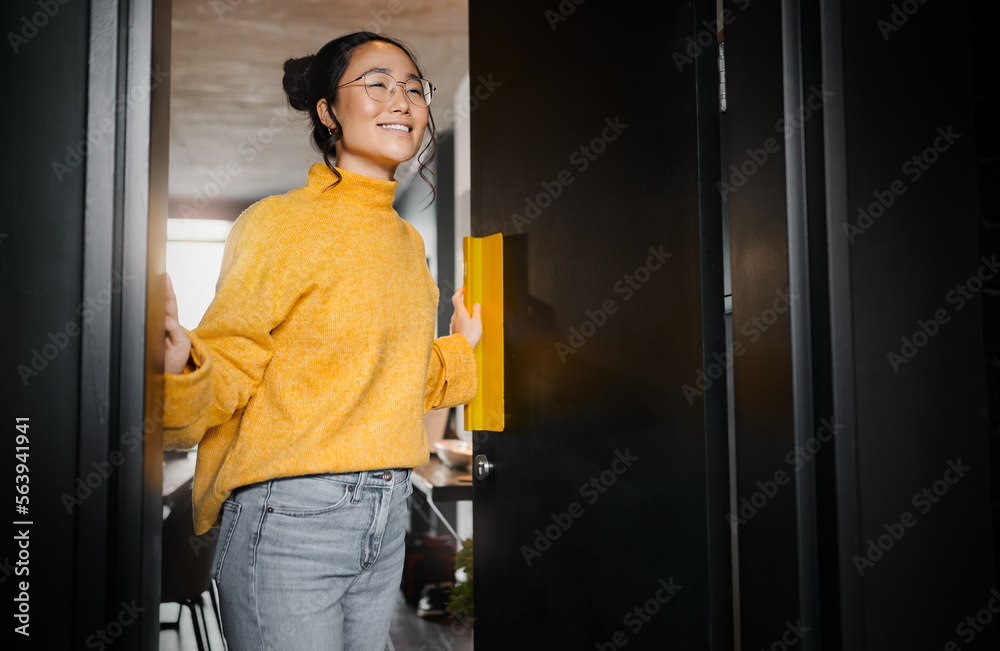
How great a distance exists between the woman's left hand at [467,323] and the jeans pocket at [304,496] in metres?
0.52

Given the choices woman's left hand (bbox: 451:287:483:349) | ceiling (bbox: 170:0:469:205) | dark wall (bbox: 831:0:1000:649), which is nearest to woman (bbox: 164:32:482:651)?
woman's left hand (bbox: 451:287:483:349)

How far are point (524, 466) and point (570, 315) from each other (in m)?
0.37

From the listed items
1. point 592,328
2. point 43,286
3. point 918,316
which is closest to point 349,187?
point 592,328

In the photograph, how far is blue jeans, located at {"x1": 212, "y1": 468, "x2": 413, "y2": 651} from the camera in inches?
47.9

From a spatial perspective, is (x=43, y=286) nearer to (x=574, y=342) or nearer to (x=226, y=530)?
(x=226, y=530)

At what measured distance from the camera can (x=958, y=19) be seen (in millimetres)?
1094

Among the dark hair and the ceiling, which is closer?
the dark hair

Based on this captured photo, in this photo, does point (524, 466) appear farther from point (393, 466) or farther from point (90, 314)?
point (90, 314)

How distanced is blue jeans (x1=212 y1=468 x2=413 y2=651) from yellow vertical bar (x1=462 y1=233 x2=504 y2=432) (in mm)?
466

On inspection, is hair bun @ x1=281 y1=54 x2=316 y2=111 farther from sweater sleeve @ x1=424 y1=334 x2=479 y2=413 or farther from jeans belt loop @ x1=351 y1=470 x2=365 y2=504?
jeans belt loop @ x1=351 y1=470 x2=365 y2=504

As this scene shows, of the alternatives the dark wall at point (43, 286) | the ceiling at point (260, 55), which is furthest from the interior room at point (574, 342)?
the ceiling at point (260, 55)

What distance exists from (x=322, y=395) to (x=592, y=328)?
55 cm

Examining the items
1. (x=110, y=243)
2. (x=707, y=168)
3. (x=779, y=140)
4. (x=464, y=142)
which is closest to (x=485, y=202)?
(x=707, y=168)

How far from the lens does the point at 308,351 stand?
128 centimetres
